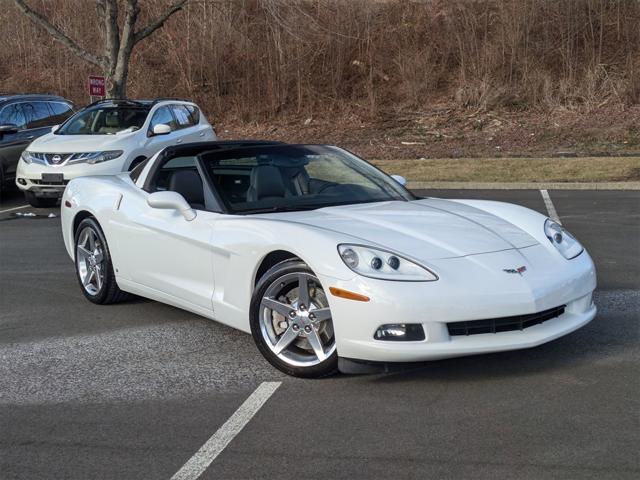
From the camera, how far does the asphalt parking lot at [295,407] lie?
12.8ft

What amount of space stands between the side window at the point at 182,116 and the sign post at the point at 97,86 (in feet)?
14.5

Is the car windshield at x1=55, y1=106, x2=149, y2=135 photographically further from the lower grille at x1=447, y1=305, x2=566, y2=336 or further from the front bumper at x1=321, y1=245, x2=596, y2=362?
the lower grille at x1=447, y1=305, x2=566, y2=336

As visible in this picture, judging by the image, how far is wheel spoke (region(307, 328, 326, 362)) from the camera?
4.95 m

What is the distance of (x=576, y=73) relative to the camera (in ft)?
78.3

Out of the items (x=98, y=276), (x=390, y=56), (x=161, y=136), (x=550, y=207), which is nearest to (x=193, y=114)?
(x=161, y=136)

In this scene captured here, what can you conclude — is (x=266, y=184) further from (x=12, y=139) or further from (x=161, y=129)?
(x=12, y=139)

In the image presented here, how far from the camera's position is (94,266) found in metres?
7.11

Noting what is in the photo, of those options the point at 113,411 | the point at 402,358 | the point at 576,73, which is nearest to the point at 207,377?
the point at 113,411

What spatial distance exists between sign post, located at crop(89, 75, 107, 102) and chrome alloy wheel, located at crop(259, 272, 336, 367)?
1456 centimetres

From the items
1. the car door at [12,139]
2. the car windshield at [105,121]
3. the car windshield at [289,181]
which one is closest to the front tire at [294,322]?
the car windshield at [289,181]

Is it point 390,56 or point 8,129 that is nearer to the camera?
point 8,129

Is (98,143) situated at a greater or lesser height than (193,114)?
lesser

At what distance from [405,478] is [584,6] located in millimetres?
23207

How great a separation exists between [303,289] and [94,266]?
269cm
